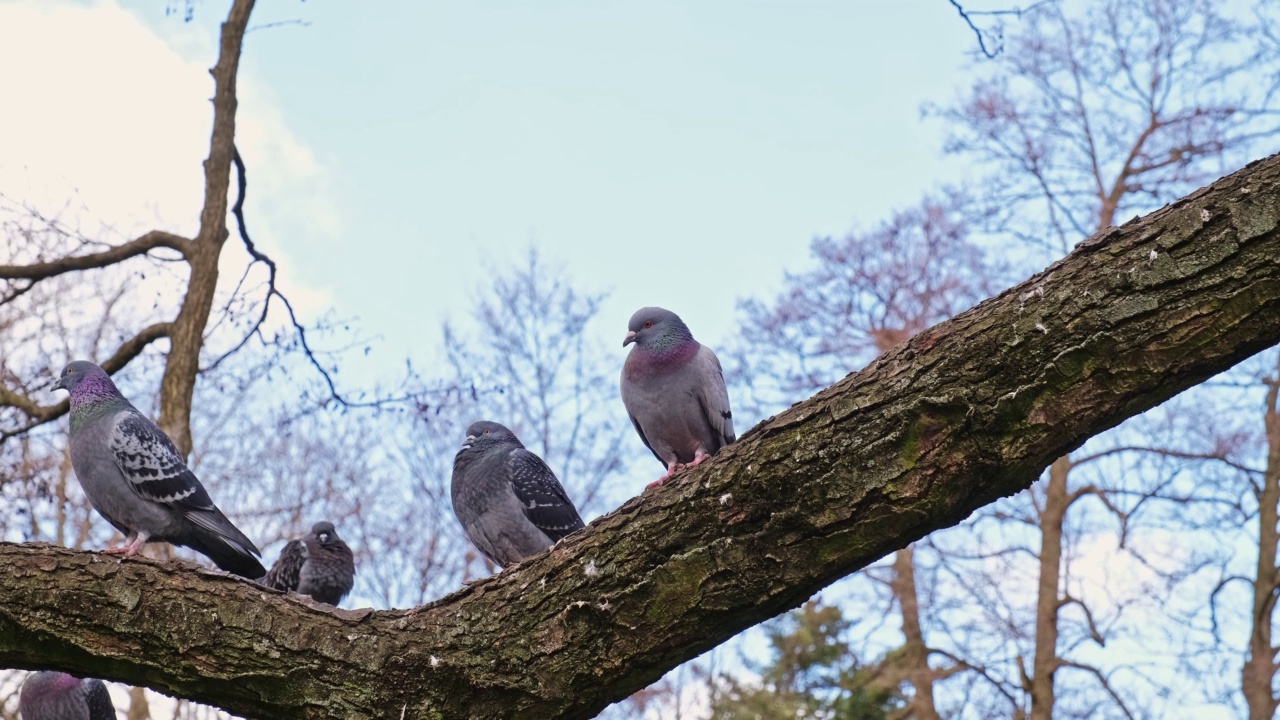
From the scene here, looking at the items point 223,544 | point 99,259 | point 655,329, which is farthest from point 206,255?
point 655,329

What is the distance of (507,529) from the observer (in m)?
6.09

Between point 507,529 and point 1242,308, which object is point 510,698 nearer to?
point 1242,308

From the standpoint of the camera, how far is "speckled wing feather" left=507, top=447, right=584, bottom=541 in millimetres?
6070

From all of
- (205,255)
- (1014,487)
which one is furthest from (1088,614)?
(1014,487)

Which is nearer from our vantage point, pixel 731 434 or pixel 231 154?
pixel 731 434

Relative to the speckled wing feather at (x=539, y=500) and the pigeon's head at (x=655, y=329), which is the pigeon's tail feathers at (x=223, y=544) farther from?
the pigeon's head at (x=655, y=329)

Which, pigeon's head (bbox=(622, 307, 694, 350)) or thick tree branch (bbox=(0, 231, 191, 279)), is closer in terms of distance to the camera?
pigeon's head (bbox=(622, 307, 694, 350))

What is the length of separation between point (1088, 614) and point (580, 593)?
31.3 feet

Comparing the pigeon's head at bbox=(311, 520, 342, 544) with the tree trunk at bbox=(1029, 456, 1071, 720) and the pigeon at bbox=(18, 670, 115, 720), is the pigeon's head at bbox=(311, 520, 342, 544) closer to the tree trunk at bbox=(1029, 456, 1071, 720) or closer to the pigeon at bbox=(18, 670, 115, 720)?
the pigeon at bbox=(18, 670, 115, 720)

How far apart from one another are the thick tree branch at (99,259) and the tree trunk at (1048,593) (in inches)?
325

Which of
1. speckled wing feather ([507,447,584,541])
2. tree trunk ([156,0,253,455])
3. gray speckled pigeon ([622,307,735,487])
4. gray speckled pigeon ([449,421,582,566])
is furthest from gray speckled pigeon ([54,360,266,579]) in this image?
gray speckled pigeon ([622,307,735,487])

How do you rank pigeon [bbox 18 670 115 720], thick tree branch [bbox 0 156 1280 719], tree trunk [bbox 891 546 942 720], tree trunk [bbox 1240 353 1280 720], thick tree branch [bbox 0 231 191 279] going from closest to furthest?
thick tree branch [bbox 0 156 1280 719], pigeon [bbox 18 670 115 720], thick tree branch [bbox 0 231 191 279], tree trunk [bbox 1240 353 1280 720], tree trunk [bbox 891 546 942 720]

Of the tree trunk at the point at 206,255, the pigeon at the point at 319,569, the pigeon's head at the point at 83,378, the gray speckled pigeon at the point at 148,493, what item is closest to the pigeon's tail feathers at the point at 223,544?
the gray speckled pigeon at the point at 148,493

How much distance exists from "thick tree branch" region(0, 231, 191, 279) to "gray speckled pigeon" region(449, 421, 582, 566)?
277 centimetres
